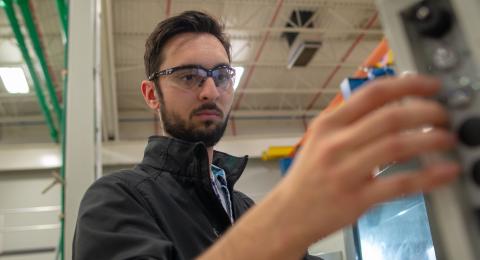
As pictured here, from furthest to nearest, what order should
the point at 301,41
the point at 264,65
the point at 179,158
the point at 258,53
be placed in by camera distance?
the point at 264,65 → the point at 258,53 → the point at 301,41 → the point at 179,158

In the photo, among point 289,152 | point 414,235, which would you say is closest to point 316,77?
point 289,152

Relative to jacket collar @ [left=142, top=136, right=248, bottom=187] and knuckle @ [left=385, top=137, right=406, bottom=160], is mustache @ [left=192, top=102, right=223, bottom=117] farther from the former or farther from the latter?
knuckle @ [left=385, top=137, right=406, bottom=160]

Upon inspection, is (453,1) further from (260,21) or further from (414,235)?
(260,21)

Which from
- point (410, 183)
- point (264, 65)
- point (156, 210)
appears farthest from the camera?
point (264, 65)

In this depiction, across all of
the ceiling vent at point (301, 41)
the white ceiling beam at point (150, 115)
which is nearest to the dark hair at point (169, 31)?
the ceiling vent at point (301, 41)

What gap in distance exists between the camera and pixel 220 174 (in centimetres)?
133

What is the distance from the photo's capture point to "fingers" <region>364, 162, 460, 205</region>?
1.11 feet

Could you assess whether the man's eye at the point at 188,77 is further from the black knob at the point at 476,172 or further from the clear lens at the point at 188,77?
the black knob at the point at 476,172

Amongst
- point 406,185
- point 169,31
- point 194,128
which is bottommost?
point 406,185

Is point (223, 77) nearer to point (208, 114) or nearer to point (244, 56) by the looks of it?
point (208, 114)

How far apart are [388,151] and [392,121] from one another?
27mm

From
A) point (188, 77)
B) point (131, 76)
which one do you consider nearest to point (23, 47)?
point (131, 76)

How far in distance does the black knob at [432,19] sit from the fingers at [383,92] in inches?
2.9

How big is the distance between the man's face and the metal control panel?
0.82m
